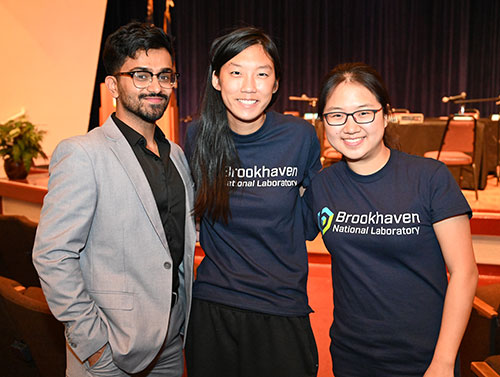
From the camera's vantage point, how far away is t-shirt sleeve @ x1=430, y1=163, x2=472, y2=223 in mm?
1181

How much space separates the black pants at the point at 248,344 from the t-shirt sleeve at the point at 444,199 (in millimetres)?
595

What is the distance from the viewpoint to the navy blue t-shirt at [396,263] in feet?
4.07

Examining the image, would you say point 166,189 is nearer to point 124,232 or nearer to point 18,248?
point 124,232

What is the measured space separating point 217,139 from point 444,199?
0.80 m

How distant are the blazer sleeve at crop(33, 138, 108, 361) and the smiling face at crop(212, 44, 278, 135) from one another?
20.2 inches

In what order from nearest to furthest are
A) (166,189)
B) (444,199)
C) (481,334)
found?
(444,199) < (166,189) < (481,334)

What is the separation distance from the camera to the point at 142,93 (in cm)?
150

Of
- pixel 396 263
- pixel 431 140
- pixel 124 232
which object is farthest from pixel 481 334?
pixel 431 140

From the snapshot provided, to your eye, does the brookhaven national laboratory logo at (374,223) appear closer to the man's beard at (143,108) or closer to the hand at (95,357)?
the man's beard at (143,108)

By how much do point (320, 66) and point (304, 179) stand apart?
10898 mm

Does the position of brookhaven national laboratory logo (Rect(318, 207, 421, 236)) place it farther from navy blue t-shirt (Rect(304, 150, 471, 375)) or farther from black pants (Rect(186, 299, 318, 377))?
black pants (Rect(186, 299, 318, 377))

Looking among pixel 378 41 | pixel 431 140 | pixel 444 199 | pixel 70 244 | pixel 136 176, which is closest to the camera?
pixel 444 199

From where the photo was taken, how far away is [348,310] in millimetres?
1325

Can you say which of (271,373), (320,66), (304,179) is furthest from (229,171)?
(320,66)
